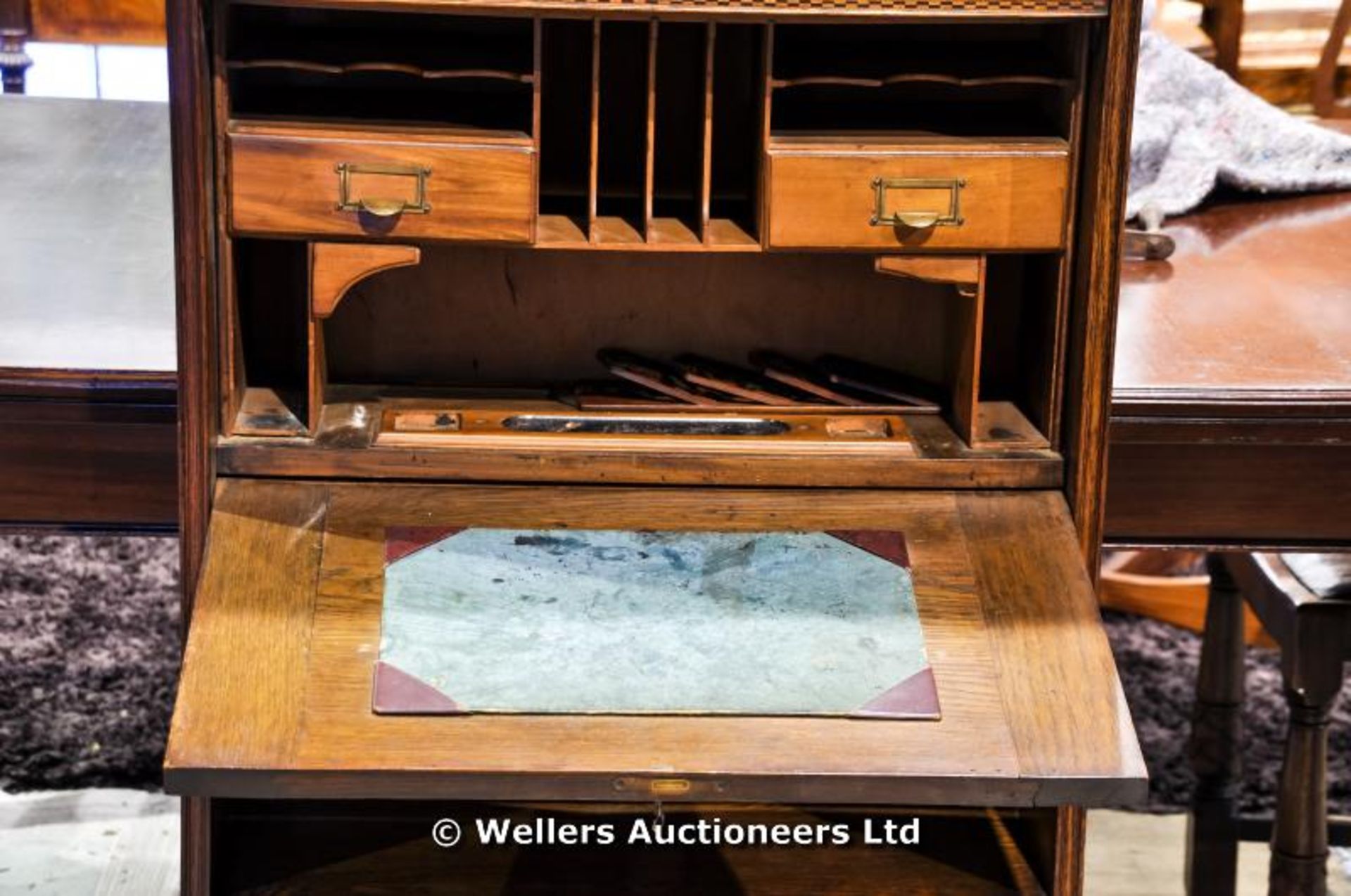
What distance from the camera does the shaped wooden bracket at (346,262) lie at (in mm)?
2133

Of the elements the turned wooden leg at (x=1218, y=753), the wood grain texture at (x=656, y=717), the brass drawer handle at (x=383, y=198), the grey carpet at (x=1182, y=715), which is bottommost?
the grey carpet at (x=1182, y=715)

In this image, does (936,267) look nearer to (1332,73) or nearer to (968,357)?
(968,357)

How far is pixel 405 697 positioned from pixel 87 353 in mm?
746

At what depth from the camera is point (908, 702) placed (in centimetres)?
199

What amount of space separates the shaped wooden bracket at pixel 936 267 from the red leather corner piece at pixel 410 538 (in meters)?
0.52

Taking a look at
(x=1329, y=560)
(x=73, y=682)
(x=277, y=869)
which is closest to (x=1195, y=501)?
(x=1329, y=560)

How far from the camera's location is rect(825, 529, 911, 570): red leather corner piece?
2158mm

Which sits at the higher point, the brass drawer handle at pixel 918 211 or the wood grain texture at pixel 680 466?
the brass drawer handle at pixel 918 211

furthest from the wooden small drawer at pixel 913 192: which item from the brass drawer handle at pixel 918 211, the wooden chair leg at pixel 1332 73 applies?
the wooden chair leg at pixel 1332 73

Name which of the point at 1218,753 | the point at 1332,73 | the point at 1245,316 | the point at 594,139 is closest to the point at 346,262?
the point at 594,139

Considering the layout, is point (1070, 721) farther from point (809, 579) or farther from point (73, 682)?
point (73, 682)

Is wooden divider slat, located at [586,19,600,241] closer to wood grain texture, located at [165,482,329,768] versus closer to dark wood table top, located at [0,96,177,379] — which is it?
wood grain texture, located at [165,482,329,768]

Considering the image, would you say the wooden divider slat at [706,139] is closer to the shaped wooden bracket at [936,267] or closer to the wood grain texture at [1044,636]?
the shaped wooden bracket at [936,267]

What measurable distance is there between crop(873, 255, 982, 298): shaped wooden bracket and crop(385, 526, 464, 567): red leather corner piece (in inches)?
20.7
